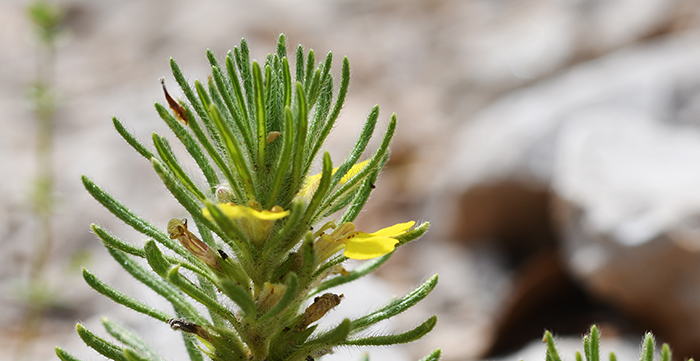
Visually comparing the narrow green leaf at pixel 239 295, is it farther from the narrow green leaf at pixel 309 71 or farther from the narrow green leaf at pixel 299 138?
the narrow green leaf at pixel 309 71

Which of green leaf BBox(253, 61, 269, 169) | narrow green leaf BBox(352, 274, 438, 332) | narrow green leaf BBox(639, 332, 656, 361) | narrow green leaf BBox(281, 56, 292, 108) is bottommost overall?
narrow green leaf BBox(639, 332, 656, 361)

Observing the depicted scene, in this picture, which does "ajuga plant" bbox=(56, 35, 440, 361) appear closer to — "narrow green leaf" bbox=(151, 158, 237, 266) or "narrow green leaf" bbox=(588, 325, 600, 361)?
"narrow green leaf" bbox=(151, 158, 237, 266)

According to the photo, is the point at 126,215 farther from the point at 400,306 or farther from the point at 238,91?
the point at 400,306

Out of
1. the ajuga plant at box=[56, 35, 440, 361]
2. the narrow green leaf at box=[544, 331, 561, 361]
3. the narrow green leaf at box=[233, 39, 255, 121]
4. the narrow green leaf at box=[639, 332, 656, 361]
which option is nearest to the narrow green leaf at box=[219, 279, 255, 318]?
the ajuga plant at box=[56, 35, 440, 361]

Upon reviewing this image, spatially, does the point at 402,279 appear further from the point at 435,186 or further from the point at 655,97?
the point at 655,97

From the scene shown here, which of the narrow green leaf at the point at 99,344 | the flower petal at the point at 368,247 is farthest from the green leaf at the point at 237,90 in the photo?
the narrow green leaf at the point at 99,344

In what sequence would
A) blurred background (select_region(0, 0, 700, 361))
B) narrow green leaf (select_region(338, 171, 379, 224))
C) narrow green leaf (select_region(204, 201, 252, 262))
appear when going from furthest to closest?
1. blurred background (select_region(0, 0, 700, 361))
2. narrow green leaf (select_region(338, 171, 379, 224))
3. narrow green leaf (select_region(204, 201, 252, 262))
